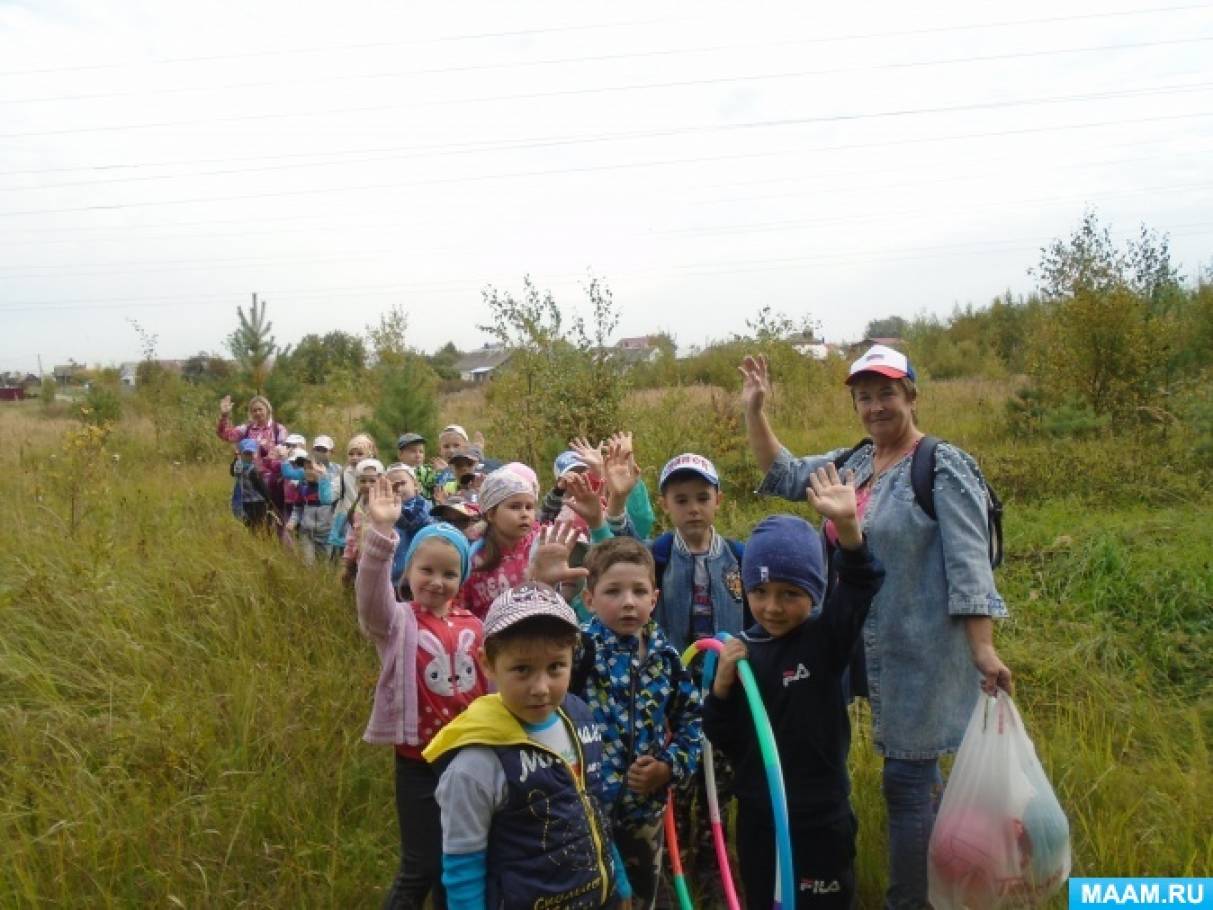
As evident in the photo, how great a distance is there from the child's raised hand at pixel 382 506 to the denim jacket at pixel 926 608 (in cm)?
154

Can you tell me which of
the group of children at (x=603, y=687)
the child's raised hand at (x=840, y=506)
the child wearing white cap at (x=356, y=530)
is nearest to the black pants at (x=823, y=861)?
the group of children at (x=603, y=687)

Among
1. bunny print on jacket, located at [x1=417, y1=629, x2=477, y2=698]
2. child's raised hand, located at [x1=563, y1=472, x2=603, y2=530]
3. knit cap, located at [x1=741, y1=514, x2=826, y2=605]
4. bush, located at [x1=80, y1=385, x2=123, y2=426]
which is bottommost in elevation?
bunny print on jacket, located at [x1=417, y1=629, x2=477, y2=698]

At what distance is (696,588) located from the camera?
136 inches

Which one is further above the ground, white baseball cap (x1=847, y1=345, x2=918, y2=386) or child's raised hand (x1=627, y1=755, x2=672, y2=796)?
white baseball cap (x1=847, y1=345, x2=918, y2=386)

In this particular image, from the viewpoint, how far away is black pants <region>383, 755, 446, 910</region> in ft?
10.3

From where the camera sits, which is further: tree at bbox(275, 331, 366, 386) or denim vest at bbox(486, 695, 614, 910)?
tree at bbox(275, 331, 366, 386)

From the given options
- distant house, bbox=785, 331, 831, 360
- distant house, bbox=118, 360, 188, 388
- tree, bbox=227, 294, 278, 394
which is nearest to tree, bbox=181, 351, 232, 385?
distant house, bbox=118, 360, 188, 388

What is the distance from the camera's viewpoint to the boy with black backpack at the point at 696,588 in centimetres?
342

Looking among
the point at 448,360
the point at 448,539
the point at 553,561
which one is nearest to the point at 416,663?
the point at 448,539

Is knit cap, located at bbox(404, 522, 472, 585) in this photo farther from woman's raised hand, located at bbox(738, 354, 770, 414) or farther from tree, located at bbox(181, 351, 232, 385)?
tree, located at bbox(181, 351, 232, 385)

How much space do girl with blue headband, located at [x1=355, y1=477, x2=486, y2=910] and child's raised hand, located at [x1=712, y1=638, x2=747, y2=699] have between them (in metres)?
0.95

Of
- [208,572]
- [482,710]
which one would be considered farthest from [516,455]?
[482,710]

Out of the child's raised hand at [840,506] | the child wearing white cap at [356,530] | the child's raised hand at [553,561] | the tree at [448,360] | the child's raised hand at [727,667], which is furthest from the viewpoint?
the tree at [448,360]

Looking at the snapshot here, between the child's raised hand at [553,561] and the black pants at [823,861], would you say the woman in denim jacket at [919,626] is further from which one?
the child's raised hand at [553,561]
